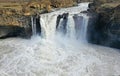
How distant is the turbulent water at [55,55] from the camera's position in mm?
15656

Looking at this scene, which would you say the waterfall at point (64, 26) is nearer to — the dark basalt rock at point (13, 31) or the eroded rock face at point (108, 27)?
the eroded rock face at point (108, 27)

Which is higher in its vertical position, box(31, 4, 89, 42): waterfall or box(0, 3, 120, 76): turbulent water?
box(31, 4, 89, 42): waterfall

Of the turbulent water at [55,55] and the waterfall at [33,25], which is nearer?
the turbulent water at [55,55]

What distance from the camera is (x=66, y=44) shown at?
67.3 feet

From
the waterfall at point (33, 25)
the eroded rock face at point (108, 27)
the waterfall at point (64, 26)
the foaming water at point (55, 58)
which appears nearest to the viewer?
the foaming water at point (55, 58)

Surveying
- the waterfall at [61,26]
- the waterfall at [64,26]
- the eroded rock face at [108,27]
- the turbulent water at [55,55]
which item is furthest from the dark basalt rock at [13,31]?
the eroded rock face at [108,27]

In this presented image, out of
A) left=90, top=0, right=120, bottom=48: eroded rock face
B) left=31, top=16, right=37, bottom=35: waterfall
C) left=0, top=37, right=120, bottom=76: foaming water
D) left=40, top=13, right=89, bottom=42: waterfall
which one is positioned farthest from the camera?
left=31, top=16, right=37, bottom=35: waterfall

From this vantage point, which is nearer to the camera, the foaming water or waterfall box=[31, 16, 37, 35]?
the foaming water

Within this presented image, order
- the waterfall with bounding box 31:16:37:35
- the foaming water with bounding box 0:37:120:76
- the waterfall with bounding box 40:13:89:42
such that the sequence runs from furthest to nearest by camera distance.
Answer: the waterfall with bounding box 31:16:37:35
the waterfall with bounding box 40:13:89:42
the foaming water with bounding box 0:37:120:76

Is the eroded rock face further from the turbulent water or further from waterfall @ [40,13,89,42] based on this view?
waterfall @ [40,13,89,42]

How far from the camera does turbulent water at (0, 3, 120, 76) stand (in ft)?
51.4

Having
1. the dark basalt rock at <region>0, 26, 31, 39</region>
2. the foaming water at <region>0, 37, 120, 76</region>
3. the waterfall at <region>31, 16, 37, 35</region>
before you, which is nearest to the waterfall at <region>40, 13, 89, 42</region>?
the waterfall at <region>31, 16, 37, 35</region>

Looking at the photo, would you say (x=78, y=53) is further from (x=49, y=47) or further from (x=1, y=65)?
(x=1, y=65)

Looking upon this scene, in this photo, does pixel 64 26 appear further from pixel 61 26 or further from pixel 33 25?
pixel 33 25
